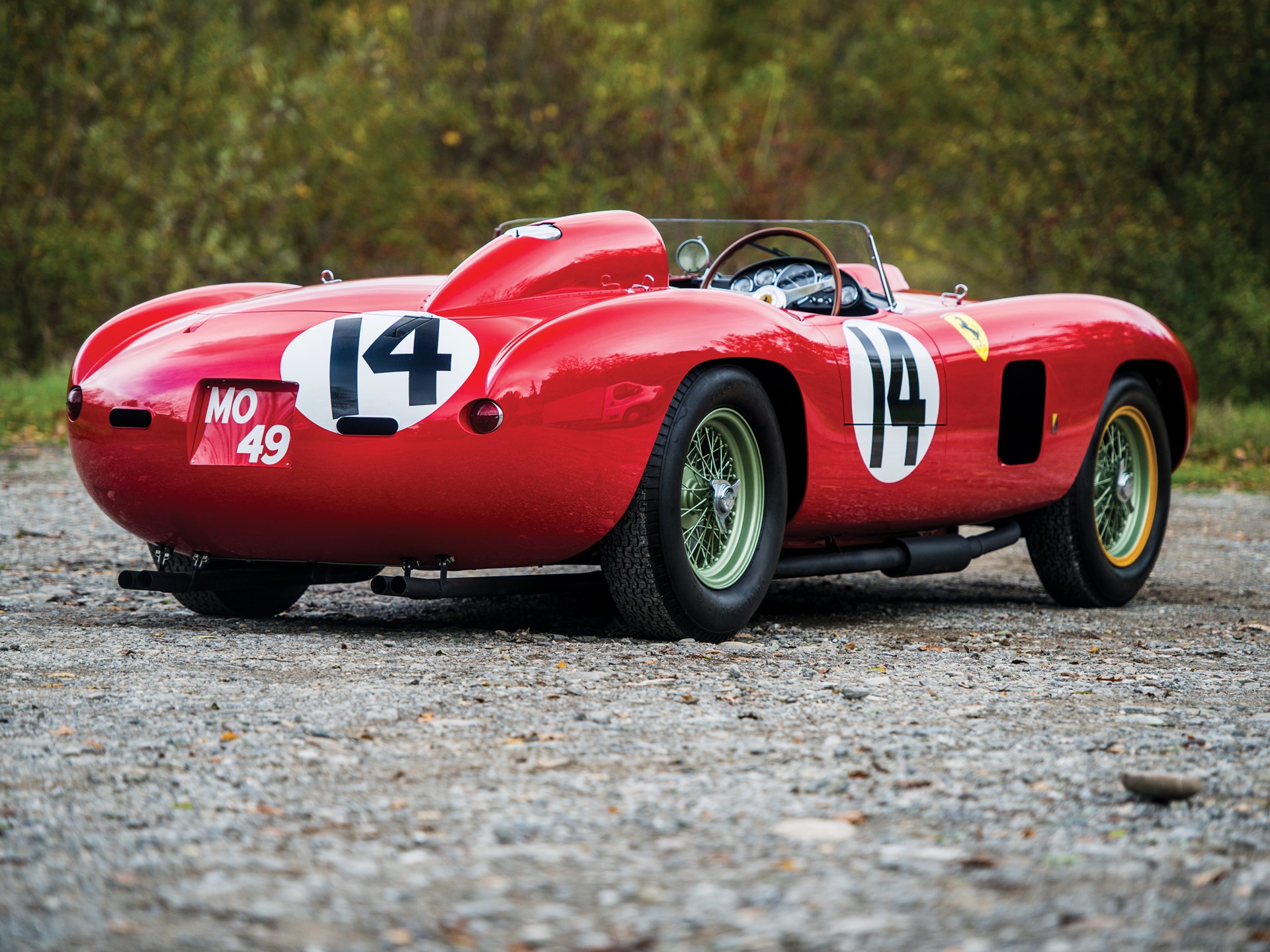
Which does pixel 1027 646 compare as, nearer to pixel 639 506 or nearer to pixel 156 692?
pixel 639 506

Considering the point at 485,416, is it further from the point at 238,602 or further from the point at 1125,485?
the point at 1125,485

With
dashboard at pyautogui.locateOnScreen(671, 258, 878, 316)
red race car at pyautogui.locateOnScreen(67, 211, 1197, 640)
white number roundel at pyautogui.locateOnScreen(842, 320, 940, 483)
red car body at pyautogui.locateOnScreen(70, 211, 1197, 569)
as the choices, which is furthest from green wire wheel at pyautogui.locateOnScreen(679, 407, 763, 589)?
dashboard at pyautogui.locateOnScreen(671, 258, 878, 316)

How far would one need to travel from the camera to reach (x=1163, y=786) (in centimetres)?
287

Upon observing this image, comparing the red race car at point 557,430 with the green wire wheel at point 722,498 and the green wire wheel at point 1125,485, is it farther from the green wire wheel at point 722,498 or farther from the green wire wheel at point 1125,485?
the green wire wheel at point 1125,485

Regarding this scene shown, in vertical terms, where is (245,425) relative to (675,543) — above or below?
above

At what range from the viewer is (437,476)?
421 cm

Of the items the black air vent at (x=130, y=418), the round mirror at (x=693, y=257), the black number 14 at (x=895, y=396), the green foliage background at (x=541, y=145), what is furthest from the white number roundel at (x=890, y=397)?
the green foliage background at (x=541, y=145)

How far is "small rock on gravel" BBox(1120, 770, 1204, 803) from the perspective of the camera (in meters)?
2.87

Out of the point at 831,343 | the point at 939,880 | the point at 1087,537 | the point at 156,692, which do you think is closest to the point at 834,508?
the point at 831,343

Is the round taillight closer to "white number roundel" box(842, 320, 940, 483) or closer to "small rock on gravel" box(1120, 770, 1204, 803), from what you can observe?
"white number roundel" box(842, 320, 940, 483)

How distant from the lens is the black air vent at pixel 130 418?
445 centimetres

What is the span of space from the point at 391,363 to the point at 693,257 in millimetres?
2197

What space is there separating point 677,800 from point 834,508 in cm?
255

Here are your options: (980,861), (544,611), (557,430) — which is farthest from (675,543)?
(980,861)
